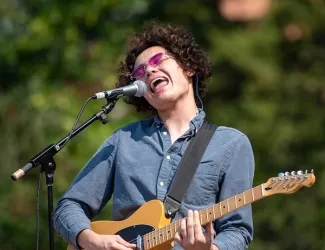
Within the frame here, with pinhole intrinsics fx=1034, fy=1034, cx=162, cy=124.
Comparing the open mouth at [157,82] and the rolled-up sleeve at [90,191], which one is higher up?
the open mouth at [157,82]

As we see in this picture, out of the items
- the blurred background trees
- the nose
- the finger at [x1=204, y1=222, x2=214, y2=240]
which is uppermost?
the blurred background trees

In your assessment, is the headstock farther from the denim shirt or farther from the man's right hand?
the man's right hand

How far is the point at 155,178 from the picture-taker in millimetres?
4980

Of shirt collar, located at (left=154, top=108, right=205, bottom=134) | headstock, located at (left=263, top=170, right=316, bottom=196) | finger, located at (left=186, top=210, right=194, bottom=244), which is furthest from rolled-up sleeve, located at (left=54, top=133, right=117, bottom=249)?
headstock, located at (left=263, top=170, right=316, bottom=196)

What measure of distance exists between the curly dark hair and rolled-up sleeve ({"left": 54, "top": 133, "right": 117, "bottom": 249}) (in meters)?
0.37

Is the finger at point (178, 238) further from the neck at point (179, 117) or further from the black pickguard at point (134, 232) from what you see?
the neck at point (179, 117)

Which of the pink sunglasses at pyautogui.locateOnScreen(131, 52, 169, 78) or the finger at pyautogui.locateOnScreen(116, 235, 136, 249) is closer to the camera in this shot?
the finger at pyautogui.locateOnScreen(116, 235, 136, 249)

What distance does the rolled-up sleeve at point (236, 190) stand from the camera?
479 cm

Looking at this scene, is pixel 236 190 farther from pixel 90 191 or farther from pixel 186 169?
pixel 90 191

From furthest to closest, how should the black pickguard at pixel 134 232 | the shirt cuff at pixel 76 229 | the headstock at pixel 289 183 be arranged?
the shirt cuff at pixel 76 229, the black pickguard at pixel 134 232, the headstock at pixel 289 183

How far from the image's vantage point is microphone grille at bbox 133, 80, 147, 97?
16.8 feet

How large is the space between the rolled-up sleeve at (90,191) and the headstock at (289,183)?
40.2 inches

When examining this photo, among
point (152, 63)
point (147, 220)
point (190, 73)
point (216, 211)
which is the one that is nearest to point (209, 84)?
point (190, 73)

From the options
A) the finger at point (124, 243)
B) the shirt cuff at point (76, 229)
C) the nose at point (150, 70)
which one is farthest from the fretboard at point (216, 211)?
the nose at point (150, 70)
